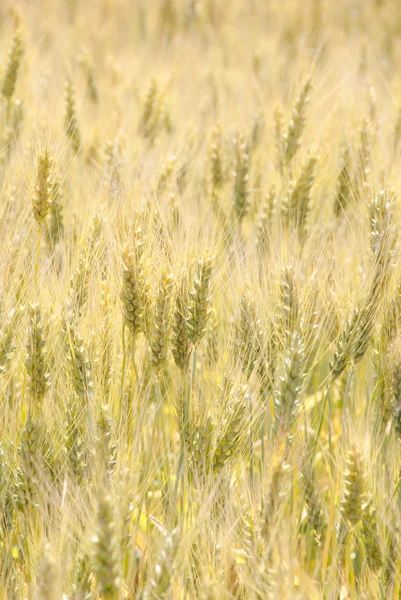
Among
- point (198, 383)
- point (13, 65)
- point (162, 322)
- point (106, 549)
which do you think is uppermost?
point (13, 65)

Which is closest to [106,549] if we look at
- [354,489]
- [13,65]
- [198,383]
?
[354,489]

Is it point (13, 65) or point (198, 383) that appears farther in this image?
point (13, 65)

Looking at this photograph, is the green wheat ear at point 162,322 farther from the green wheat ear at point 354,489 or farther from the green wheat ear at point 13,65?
the green wheat ear at point 13,65

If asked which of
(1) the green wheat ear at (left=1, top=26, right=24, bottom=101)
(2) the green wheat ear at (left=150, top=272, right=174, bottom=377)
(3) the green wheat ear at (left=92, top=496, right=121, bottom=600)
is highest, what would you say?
(1) the green wheat ear at (left=1, top=26, right=24, bottom=101)

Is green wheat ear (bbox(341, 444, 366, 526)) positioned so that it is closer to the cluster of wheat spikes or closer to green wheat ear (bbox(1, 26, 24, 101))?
the cluster of wheat spikes

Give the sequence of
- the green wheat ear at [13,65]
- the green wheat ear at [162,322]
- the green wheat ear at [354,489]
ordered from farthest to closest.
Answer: the green wheat ear at [13,65] → the green wheat ear at [162,322] → the green wheat ear at [354,489]

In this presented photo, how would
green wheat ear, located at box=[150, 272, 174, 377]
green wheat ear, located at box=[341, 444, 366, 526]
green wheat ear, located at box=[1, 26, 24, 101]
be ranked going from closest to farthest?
green wheat ear, located at box=[341, 444, 366, 526]
green wheat ear, located at box=[150, 272, 174, 377]
green wheat ear, located at box=[1, 26, 24, 101]

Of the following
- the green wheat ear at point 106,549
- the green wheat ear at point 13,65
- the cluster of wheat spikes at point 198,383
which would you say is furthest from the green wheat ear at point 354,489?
the green wheat ear at point 13,65

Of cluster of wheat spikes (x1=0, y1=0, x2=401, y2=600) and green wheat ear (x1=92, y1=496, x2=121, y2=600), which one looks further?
cluster of wheat spikes (x1=0, y1=0, x2=401, y2=600)

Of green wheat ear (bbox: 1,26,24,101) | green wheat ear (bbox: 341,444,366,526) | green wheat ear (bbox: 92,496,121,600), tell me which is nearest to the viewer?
green wheat ear (bbox: 92,496,121,600)

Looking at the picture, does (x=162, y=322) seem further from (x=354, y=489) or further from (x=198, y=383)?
(x=354, y=489)

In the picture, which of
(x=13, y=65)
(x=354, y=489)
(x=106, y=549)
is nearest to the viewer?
(x=106, y=549)

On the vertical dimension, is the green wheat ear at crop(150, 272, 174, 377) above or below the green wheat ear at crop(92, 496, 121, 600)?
above

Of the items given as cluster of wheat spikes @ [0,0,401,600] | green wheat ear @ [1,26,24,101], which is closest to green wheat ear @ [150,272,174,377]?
cluster of wheat spikes @ [0,0,401,600]
